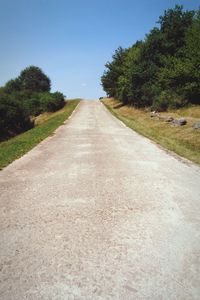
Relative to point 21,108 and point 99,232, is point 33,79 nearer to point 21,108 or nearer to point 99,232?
point 21,108

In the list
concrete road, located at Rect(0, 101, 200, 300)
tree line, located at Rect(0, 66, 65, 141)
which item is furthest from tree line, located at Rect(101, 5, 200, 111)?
concrete road, located at Rect(0, 101, 200, 300)

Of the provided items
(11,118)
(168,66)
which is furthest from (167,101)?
(11,118)

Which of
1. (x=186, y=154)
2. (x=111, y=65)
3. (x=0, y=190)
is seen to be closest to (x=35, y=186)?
(x=0, y=190)

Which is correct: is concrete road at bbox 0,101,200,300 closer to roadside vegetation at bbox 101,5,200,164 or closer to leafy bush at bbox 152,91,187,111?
roadside vegetation at bbox 101,5,200,164

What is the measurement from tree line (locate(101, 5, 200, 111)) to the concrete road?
19.3 metres

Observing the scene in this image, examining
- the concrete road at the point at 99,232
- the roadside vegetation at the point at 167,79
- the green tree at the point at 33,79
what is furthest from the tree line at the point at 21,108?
the green tree at the point at 33,79

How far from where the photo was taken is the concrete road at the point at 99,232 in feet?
9.84

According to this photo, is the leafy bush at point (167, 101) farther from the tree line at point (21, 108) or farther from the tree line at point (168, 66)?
the tree line at point (21, 108)

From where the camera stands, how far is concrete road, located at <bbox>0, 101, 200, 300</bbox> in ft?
9.84

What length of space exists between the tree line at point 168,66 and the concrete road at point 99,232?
19312mm

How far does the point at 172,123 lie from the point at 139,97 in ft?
51.0

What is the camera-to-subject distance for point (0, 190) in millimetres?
6035

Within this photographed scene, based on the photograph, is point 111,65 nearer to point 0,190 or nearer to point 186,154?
point 186,154

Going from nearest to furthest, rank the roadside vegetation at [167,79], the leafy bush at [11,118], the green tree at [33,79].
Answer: the roadside vegetation at [167,79] < the leafy bush at [11,118] < the green tree at [33,79]
